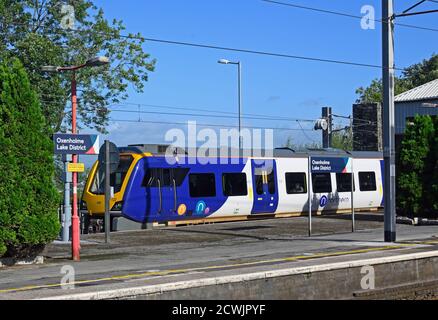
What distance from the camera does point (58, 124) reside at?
35844 millimetres

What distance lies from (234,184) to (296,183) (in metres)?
3.76

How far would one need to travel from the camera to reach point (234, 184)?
89.1ft

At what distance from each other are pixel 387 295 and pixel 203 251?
21.6ft

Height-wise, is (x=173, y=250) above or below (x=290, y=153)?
below

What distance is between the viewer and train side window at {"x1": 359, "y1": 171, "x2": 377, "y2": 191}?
3269 cm

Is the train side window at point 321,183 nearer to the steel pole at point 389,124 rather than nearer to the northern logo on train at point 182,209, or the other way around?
the northern logo on train at point 182,209

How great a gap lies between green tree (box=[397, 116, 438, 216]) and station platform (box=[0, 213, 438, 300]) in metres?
2.33

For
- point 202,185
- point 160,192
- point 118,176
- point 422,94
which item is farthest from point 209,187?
point 422,94

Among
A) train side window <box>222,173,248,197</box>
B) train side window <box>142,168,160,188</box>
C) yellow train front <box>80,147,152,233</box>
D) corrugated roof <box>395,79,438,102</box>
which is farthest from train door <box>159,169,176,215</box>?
corrugated roof <box>395,79,438,102</box>

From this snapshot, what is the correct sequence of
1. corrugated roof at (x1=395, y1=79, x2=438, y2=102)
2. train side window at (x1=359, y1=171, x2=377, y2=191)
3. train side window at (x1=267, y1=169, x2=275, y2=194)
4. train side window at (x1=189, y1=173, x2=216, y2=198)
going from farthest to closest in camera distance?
corrugated roof at (x1=395, y1=79, x2=438, y2=102) → train side window at (x1=359, y1=171, x2=377, y2=191) → train side window at (x1=267, y1=169, x2=275, y2=194) → train side window at (x1=189, y1=173, x2=216, y2=198)

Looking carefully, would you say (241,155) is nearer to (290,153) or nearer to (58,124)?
(290,153)

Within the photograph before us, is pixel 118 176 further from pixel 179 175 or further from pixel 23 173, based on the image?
pixel 23 173

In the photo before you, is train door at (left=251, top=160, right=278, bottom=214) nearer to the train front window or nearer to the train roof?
the train roof
